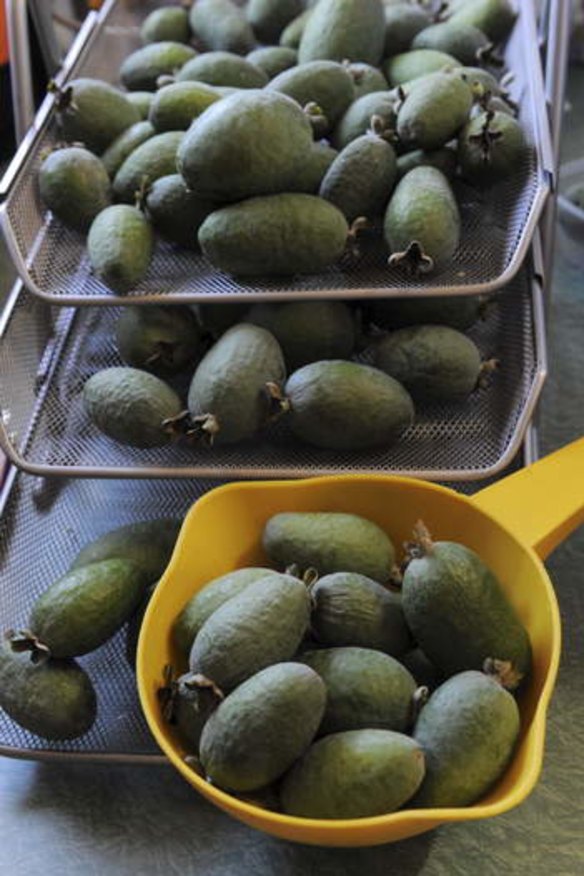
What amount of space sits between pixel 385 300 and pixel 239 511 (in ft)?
0.86

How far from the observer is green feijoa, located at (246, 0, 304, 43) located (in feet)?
3.99

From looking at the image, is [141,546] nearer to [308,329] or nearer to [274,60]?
[308,329]

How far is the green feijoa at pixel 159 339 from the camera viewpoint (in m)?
0.94

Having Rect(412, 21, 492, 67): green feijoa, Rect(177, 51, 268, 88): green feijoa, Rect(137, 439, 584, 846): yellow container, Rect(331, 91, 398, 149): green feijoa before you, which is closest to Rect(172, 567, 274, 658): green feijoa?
Rect(137, 439, 584, 846): yellow container

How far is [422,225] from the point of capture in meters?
0.86

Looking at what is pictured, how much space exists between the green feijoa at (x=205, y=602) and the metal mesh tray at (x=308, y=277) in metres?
0.24

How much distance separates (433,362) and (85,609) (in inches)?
14.7

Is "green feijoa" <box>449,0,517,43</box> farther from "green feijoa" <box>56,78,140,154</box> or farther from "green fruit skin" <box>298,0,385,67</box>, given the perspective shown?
"green feijoa" <box>56,78,140,154</box>

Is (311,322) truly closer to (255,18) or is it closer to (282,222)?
(282,222)

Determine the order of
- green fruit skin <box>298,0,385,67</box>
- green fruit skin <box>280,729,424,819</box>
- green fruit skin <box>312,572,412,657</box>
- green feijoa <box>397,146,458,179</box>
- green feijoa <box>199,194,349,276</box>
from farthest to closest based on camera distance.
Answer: green fruit skin <box>298,0,385,67</box> < green feijoa <box>397,146,458,179</box> < green feijoa <box>199,194,349,276</box> < green fruit skin <box>312,572,412,657</box> < green fruit skin <box>280,729,424,819</box>

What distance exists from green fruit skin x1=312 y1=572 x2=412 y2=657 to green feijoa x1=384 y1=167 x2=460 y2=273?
281 mm

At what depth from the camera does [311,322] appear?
0.92m

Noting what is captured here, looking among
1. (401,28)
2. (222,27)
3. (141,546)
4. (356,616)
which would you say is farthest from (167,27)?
(356,616)

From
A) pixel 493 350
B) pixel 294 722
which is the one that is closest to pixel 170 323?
pixel 493 350
